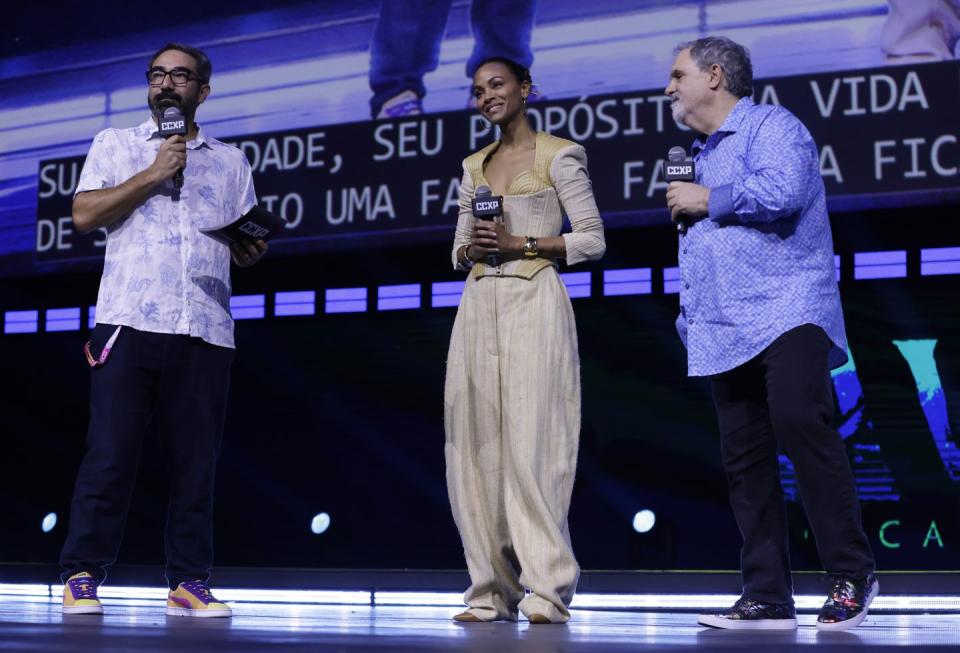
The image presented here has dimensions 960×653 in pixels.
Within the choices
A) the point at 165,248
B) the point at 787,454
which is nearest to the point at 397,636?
the point at 787,454

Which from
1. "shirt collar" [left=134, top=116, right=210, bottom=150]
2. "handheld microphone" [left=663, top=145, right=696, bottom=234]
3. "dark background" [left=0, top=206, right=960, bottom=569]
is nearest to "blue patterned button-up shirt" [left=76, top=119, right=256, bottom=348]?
"shirt collar" [left=134, top=116, right=210, bottom=150]

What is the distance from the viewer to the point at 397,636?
2174 millimetres

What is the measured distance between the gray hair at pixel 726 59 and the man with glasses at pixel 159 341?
114cm

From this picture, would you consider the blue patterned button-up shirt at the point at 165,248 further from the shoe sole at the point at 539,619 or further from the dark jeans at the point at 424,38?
the dark jeans at the point at 424,38

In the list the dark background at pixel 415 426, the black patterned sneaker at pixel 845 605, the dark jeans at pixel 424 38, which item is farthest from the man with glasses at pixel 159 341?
the dark background at pixel 415 426

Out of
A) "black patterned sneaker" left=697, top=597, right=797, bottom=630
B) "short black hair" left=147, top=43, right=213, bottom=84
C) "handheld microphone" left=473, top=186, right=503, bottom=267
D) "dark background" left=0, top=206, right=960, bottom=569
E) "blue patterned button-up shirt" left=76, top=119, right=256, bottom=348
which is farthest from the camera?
"dark background" left=0, top=206, right=960, bottom=569

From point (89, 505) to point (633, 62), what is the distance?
10.2ft

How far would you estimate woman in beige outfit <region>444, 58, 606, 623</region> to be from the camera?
9.18 feet

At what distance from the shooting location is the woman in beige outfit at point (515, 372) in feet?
9.18

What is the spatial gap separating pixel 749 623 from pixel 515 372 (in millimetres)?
752

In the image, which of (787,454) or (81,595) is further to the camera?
(81,595)

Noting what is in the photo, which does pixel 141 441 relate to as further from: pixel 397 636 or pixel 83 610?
pixel 397 636

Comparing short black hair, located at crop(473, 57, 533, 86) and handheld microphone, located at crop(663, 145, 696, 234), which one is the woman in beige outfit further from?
handheld microphone, located at crop(663, 145, 696, 234)

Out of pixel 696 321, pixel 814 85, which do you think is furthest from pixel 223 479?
pixel 696 321
